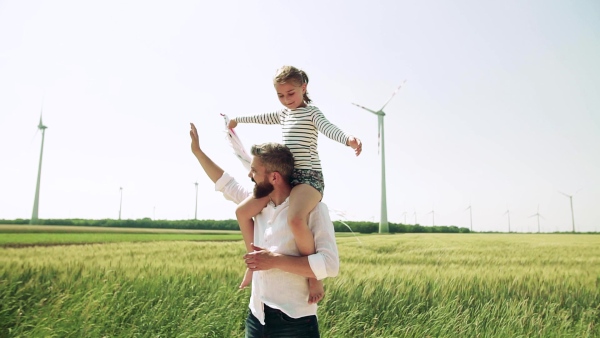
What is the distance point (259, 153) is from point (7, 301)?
4.75 metres

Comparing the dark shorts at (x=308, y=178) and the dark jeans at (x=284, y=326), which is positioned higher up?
the dark shorts at (x=308, y=178)

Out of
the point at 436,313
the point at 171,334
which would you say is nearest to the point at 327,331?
the point at 436,313

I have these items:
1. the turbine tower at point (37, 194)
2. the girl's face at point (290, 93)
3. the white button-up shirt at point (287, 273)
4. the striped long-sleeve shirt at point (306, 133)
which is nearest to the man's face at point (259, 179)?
the white button-up shirt at point (287, 273)

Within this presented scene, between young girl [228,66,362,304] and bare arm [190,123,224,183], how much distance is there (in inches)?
12.6

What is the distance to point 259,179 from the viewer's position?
2623 mm

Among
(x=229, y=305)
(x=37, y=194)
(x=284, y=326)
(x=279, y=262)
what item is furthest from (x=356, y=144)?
(x=37, y=194)

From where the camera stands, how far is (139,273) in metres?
6.31

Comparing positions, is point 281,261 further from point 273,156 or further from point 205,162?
point 205,162

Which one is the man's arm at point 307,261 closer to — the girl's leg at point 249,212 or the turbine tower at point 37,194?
the girl's leg at point 249,212

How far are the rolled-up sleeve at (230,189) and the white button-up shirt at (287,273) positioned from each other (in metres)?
0.34

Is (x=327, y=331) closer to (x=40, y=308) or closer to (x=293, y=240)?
(x=293, y=240)

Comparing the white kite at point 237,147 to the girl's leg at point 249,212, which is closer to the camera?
the girl's leg at point 249,212

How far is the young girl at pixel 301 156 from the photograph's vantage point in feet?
8.36

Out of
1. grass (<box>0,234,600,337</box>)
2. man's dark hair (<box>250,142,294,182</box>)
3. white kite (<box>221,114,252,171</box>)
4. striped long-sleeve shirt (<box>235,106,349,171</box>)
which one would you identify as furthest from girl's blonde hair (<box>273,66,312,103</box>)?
grass (<box>0,234,600,337</box>)
